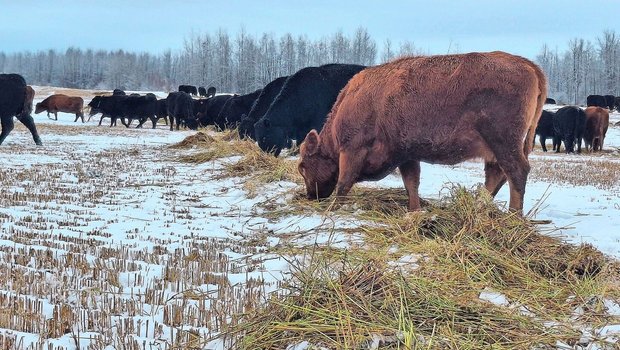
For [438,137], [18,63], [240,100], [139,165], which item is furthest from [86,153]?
[18,63]

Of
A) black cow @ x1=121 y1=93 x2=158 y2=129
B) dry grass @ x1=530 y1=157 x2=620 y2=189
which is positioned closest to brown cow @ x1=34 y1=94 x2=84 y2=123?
black cow @ x1=121 y1=93 x2=158 y2=129

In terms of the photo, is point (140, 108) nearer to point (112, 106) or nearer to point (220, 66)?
point (112, 106)

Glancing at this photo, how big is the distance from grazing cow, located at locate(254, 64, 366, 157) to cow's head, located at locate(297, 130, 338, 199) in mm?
5659

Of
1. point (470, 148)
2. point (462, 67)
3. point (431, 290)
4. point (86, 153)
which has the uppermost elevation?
point (462, 67)

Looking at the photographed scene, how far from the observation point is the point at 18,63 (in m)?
162

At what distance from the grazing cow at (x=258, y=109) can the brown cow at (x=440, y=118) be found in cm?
939

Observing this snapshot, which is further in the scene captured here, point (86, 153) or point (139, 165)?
point (86, 153)

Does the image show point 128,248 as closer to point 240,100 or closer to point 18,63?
point 240,100

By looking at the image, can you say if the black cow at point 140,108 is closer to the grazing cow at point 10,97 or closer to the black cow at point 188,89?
the grazing cow at point 10,97

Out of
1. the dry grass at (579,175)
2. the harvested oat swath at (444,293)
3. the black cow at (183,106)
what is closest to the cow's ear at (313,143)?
the harvested oat swath at (444,293)

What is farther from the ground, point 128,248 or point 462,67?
point 462,67

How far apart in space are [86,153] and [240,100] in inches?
400

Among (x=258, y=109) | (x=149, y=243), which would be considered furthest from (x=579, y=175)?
(x=149, y=243)

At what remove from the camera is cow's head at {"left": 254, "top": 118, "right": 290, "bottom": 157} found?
13227 millimetres
